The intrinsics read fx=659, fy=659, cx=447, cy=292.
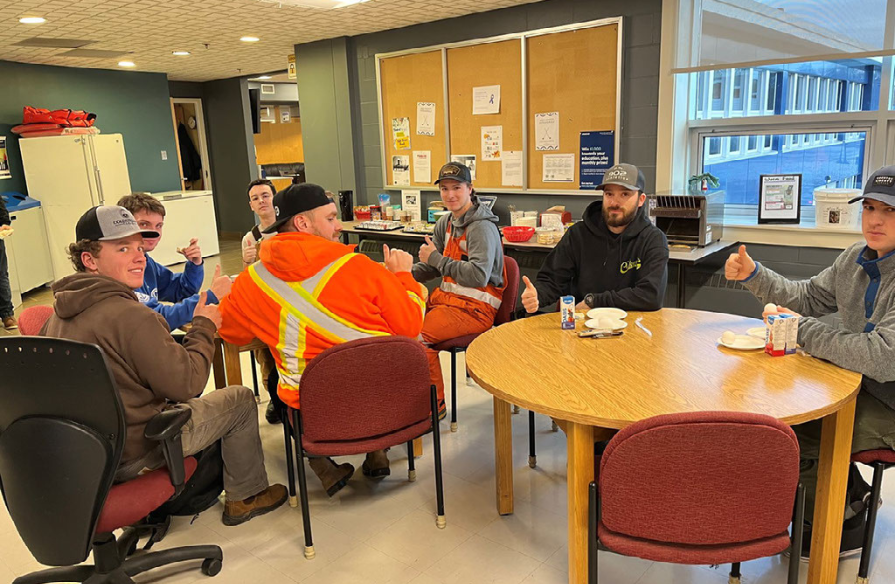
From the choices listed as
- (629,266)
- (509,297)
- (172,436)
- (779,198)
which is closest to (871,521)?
(629,266)

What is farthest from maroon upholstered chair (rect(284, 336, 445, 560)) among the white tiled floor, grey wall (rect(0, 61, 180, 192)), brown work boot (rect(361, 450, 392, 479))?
grey wall (rect(0, 61, 180, 192))

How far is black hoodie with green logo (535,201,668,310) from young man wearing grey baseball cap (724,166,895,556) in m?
0.66

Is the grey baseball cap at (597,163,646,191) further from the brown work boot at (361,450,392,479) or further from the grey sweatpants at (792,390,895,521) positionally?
the brown work boot at (361,450,392,479)

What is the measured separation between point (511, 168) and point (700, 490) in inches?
161

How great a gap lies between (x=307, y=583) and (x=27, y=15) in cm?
476

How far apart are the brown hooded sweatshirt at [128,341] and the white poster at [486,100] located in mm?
3818

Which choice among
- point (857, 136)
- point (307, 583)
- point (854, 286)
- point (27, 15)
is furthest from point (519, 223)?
point (27, 15)

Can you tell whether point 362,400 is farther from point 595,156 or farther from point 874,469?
point 595,156

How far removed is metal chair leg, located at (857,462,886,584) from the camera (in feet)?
6.47

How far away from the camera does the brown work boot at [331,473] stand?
9.06 feet

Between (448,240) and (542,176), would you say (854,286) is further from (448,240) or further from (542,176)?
(542,176)

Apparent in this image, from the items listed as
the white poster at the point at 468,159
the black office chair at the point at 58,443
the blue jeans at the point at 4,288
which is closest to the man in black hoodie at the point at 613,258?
the black office chair at the point at 58,443

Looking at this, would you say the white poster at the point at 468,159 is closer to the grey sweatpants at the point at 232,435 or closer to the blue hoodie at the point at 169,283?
the blue hoodie at the point at 169,283

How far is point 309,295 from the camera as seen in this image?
2.33 metres
